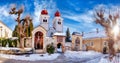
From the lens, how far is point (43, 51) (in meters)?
7.50

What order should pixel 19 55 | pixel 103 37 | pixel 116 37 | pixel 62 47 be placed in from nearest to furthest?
pixel 116 37
pixel 19 55
pixel 62 47
pixel 103 37

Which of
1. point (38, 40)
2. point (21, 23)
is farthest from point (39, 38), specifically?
point (21, 23)

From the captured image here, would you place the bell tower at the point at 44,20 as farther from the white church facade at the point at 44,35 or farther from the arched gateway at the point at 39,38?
the arched gateway at the point at 39,38

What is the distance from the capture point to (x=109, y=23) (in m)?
6.08

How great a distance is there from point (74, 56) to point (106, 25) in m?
1.27

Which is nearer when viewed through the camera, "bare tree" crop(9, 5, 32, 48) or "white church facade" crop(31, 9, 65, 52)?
"bare tree" crop(9, 5, 32, 48)

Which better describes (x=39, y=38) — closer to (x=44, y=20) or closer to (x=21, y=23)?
(x=44, y=20)

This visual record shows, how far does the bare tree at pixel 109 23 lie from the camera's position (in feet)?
19.1

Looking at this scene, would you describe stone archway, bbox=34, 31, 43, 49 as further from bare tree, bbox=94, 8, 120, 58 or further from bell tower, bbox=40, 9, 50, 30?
bare tree, bbox=94, 8, 120, 58

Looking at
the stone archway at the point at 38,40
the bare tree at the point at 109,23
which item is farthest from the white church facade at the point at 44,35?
the bare tree at the point at 109,23

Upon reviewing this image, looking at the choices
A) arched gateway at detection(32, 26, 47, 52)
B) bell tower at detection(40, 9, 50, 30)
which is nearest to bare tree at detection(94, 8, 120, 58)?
bell tower at detection(40, 9, 50, 30)

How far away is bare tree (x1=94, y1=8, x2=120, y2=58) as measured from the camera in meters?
5.82

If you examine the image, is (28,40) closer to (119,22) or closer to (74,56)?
(74,56)

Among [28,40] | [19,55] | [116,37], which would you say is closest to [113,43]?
[116,37]
